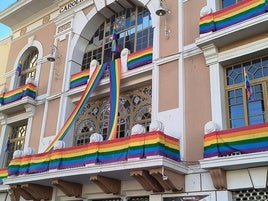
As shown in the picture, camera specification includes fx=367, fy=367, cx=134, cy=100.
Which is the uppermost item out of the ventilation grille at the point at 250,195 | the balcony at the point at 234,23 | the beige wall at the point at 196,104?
the balcony at the point at 234,23

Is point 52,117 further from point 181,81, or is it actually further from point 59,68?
point 181,81

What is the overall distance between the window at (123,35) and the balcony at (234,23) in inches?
136

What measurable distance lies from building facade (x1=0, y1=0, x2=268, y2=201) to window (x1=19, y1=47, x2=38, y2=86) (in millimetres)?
1032

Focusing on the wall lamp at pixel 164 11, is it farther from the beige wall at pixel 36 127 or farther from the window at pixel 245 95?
the beige wall at pixel 36 127

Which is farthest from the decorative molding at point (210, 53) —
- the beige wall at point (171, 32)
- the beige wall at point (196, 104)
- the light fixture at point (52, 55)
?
the light fixture at point (52, 55)

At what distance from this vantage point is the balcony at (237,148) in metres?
8.96

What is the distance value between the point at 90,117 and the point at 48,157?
273 cm

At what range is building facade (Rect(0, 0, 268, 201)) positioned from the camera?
1005 cm

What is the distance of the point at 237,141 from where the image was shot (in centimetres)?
938

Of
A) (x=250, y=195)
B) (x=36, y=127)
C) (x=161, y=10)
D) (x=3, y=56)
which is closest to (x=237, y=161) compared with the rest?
(x=250, y=195)

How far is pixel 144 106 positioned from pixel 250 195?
507cm

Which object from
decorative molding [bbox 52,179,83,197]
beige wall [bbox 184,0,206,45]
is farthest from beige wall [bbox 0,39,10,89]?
beige wall [bbox 184,0,206,45]

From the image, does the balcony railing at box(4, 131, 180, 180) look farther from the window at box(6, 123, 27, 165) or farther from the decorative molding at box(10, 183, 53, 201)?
the window at box(6, 123, 27, 165)

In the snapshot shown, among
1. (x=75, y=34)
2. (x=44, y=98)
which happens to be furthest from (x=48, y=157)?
(x=75, y=34)
